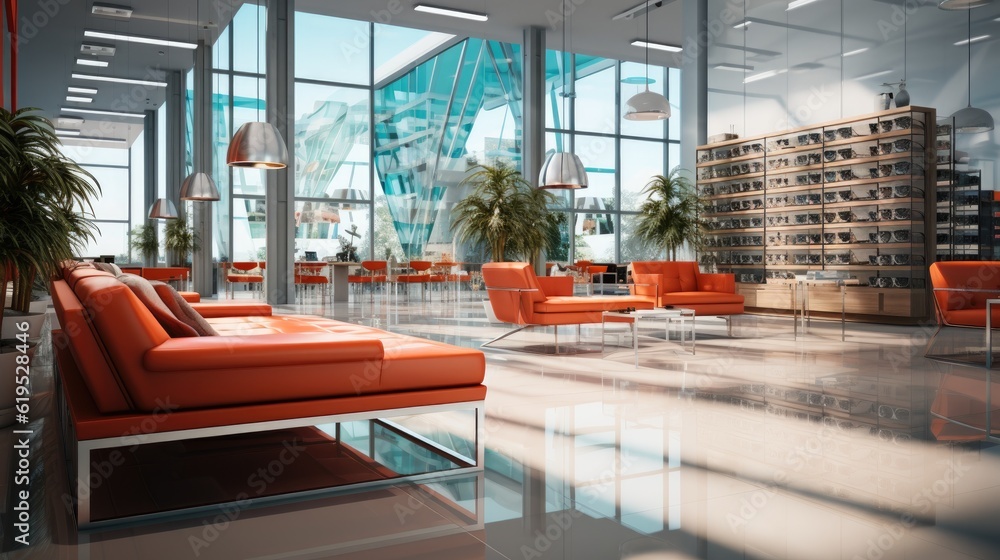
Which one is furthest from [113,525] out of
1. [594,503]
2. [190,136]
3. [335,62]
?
[190,136]

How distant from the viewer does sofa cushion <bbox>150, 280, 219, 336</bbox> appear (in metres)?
3.11

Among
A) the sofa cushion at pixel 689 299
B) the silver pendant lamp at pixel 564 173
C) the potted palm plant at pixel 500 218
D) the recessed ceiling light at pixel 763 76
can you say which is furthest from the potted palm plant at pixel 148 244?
the sofa cushion at pixel 689 299

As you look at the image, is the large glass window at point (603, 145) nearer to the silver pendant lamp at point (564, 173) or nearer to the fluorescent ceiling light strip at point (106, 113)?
the silver pendant lamp at point (564, 173)

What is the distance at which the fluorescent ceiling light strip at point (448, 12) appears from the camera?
12.7m

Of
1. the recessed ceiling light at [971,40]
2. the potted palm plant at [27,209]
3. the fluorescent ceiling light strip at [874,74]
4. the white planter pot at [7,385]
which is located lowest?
the white planter pot at [7,385]

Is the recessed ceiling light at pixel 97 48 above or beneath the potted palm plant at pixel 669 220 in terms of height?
above

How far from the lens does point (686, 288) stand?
9.47 metres

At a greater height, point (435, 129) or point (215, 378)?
point (435, 129)

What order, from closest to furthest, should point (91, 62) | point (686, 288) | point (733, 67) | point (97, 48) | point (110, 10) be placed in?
point (686, 288) → point (110, 10) → point (733, 67) → point (97, 48) → point (91, 62)

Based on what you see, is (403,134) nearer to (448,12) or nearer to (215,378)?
(448,12)

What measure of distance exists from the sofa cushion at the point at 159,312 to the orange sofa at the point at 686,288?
20.2 feet

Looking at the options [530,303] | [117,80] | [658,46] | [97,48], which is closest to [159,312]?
[530,303]

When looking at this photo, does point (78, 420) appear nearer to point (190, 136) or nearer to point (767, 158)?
point (767, 158)

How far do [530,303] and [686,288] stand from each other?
3.22 m
